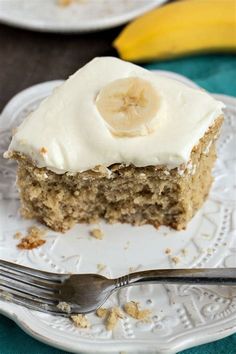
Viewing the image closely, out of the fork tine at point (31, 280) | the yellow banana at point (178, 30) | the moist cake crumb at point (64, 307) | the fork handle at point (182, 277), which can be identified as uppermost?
the yellow banana at point (178, 30)

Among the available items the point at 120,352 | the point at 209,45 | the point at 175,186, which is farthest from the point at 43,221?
the point at 209,45

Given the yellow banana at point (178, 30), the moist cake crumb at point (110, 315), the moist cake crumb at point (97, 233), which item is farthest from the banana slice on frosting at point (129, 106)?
the yellow banana at point (178, 30)

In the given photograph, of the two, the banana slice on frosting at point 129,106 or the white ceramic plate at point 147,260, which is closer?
the white ceramic plate at point 147,260

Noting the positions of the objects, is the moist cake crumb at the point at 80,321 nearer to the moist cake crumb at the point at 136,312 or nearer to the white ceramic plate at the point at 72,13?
the moist cake crumb at the point at 136,312

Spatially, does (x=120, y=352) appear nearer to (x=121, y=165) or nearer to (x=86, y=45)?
(x=121, y=165)

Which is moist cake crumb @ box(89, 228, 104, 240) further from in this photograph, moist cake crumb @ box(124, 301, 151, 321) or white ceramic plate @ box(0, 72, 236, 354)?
moist cake crumb @ box(124, 301, 151, 321)

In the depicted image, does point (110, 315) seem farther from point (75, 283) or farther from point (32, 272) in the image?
point (32, 272)

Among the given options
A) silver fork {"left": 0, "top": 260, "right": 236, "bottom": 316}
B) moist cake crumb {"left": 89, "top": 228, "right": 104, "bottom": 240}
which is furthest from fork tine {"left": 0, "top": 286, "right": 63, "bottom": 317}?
moist cake crumb {"left": 89, "top": 228, "right": 104, "bottom": 240}
